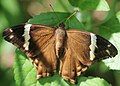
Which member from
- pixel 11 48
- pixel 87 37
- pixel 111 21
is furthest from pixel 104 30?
pixel 11 48

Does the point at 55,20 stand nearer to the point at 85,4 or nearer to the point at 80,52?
the point at 85,4

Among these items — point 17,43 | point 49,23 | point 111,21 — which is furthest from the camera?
point 111,21

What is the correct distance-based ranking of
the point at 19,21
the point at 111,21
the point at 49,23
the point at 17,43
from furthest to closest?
the point at 19,21, the point at 111,21, the point at 49,23, the point at 17,43

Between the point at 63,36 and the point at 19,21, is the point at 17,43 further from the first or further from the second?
the point at 19,21

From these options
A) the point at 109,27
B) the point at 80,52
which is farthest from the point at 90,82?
the point at 109,27

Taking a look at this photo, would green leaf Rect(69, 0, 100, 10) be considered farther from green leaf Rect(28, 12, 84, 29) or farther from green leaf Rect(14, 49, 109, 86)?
green leaf Rect(14, 49, 109, 86)

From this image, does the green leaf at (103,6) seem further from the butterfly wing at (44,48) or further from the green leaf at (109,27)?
the butterfly wing at (44,48)

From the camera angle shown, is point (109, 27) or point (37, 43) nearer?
point (37, 43)

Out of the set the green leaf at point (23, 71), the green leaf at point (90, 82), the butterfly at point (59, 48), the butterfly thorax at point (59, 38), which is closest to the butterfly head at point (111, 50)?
the butterfly at point (59, 48)
